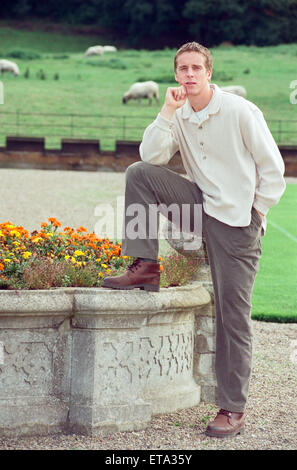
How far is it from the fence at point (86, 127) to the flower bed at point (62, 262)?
629 inches

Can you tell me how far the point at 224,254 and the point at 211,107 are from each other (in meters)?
0.73

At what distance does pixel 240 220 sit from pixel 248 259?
0.73ft

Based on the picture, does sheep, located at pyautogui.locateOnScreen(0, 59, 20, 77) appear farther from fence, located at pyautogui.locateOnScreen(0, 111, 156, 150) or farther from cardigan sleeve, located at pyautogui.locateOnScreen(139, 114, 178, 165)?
cardigan sleeve, located at pyautogui.locateOnScreen(139, 114, 178, 165)

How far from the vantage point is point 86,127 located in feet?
79.4

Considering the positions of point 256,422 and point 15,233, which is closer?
point 256,422

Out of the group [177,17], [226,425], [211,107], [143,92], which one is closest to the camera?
[211,107]

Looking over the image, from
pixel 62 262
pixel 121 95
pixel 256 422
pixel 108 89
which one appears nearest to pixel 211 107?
pixel 62 262

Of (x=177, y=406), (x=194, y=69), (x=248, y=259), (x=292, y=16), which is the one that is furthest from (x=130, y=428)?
(x=292, y=16)

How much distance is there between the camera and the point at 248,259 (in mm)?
4395

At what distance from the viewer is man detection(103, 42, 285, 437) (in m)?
4.30

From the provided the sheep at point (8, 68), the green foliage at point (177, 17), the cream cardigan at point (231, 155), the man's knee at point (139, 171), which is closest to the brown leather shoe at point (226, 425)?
the cream cardigan at point (231, 155)

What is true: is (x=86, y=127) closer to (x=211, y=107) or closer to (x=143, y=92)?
(x=143, y=92)

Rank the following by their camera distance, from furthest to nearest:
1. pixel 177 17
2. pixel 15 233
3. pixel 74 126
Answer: pixel 177 17
pixel 74 126
pixel 15 233

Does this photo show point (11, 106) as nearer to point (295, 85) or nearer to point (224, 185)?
point (295, 85)
